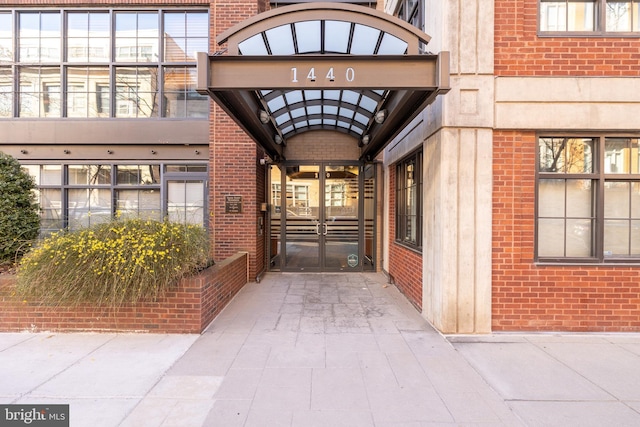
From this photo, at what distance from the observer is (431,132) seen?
15.4 feet

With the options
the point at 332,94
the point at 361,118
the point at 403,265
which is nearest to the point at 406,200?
the point at 403,265

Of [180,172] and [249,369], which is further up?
[180,172]

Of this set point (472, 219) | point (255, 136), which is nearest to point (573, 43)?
point (472, 219)

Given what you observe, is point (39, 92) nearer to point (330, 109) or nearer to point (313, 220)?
point (330, 109)

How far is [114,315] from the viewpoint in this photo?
4266 millimetres

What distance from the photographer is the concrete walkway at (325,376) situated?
8.73ft

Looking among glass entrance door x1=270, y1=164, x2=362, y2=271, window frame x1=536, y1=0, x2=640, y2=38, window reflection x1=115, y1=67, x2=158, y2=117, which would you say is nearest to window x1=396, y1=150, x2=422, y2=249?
glass entrance door x1=270, y1=164, x2=362, y2=271

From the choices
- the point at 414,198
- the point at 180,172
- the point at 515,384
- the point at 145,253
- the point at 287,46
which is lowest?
the point at 515,384

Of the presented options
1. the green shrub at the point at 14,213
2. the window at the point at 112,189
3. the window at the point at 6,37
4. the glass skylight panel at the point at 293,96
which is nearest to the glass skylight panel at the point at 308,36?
the glass skylight panel at the point at 293,96

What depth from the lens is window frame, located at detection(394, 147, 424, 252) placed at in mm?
5621

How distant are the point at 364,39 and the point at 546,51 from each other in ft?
8.70

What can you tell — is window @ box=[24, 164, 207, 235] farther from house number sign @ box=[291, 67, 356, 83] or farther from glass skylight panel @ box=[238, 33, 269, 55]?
house number sign @ box=[291, 67, 356, 83]

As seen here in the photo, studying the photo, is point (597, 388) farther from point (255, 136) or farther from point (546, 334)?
point (255, 136)

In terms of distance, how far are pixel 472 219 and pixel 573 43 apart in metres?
2.90
